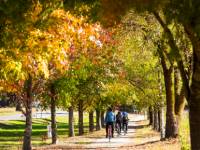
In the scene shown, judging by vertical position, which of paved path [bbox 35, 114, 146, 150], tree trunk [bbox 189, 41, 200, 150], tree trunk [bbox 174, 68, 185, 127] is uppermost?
tree trunk [bbox 174, 68, 185, 127]

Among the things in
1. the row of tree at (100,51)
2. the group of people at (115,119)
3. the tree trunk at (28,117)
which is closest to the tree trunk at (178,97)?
the row of tree at (100,51)

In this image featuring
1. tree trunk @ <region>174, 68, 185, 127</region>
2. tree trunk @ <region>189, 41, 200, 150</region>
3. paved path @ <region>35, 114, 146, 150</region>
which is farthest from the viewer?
tree trunk @ <region>174, 68, 185, 127</region>

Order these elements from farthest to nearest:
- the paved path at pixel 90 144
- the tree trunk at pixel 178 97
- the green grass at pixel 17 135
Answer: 1. the green grass at pixel 17 135
2. the tree trunk at pixel 178 97
3. the paved path at pixel 90 144

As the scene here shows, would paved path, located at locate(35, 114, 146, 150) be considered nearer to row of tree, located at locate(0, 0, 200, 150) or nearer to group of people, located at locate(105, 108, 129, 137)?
group of people, located at locate(105, 108, 129, 137)

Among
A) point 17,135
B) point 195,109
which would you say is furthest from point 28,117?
point 17,135

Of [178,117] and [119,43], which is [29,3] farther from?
[178,117]

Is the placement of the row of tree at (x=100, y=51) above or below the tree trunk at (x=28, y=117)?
above

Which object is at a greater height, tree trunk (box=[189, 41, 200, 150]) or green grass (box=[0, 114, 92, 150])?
tree trunk (box=[189, 41, 200, 150])

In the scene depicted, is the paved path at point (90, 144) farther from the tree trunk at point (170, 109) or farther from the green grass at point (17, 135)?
the green grass at point (17, 135)

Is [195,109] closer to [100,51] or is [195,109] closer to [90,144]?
[90,144]

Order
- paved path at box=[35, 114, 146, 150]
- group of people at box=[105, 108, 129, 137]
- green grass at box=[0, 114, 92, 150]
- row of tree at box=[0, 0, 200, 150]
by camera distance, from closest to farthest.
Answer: row of tree at box=[0, 0, 200, 150] → paved path at box=[35, 114, 146, 150] → group of people at box=[105, 108, 129, 137] → green grass at box=[0, 114, 92, 150]

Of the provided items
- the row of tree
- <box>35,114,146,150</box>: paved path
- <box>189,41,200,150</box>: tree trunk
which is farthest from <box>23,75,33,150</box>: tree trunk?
<box>189,41,200,150</box>: tree trunk

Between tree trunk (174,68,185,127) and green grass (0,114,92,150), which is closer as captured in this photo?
tree trunk (174,68,185,127)

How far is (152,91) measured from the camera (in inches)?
1622
